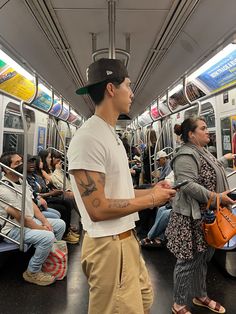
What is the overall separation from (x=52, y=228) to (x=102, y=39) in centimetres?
225

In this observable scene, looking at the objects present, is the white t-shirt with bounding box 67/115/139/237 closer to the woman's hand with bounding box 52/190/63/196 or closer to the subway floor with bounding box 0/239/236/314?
the subway floor with bounding box 0/239/236/314

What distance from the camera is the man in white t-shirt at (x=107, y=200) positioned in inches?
41.9

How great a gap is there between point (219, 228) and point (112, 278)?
105cm

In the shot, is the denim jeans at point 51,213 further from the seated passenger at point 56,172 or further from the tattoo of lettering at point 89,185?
the tattoo of lettering at point 89,185

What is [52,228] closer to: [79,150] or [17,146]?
[17,146]

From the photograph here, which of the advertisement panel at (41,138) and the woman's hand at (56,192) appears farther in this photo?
the advertisement panel at (41,138)

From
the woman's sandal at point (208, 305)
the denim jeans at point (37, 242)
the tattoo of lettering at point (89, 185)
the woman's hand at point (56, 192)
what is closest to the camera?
the tattoo of lettering at point (89, 185)

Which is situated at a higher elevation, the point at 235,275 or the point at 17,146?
the point at 17,146

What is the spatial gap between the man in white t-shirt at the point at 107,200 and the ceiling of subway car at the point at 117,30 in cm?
101

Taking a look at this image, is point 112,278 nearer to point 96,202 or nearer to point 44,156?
point 96,202

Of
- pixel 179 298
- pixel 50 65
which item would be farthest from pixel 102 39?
pixel 179 298

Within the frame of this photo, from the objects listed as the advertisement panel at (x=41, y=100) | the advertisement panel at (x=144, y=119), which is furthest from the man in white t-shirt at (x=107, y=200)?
the advertisement panel at (x=144, y=119)

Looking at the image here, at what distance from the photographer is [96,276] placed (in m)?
1.13

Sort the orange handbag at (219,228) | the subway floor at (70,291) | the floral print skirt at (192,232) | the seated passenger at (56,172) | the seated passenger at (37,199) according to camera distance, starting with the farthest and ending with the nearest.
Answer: the seated passenger at (56,172), the seated passenger at (37,199), the subway floor at (70,291), the floral print skirt at (192,232), the orange handbag at (219,228)
